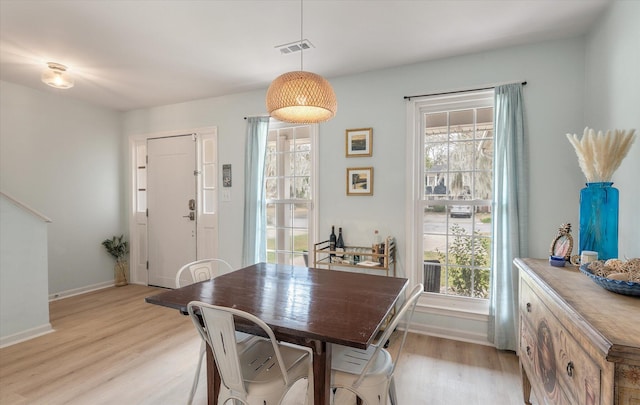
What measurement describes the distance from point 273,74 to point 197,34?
920 millimetres

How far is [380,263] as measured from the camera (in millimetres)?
3008

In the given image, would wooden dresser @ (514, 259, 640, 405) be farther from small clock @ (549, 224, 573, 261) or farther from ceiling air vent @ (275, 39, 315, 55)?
ceiling air vent @ (275, 39, 315, 55)

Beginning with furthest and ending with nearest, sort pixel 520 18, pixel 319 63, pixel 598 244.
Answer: pixel 319 63 < pixel 520 18 < pixel 598 244

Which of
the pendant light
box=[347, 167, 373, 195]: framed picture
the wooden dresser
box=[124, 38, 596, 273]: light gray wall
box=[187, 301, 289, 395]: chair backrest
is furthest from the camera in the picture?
box=[347, 167, 373, 195]: framed picture

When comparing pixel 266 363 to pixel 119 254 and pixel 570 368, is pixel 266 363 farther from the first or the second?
pixel 119 254

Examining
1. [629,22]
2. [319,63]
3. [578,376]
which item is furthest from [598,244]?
[319,63]

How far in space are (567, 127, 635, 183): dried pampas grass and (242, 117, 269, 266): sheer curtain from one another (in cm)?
289

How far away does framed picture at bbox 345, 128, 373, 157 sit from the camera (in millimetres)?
3174

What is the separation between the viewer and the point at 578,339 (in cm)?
111

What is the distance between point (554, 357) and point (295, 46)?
8.78 feet

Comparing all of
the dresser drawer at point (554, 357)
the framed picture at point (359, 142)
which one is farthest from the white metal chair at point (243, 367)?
the framed picture at point (359, 142)

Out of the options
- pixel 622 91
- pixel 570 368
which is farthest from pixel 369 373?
pixel 622 91

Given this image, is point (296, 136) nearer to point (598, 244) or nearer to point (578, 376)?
point (598, 244)

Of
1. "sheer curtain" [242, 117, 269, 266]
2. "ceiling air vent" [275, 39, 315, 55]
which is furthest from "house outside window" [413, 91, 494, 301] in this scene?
"sheer curtain" [242, 117, 269, 266]
